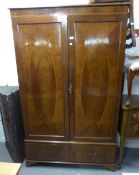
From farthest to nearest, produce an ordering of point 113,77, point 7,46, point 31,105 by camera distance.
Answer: point 7,46 → point 31,105 → point 113,77

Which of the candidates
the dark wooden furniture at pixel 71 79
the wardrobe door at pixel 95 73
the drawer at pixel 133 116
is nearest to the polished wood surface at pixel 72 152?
the dark wooden furniture at pixel 71 79

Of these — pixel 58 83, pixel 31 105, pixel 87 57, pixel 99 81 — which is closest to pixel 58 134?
pixel 31 105

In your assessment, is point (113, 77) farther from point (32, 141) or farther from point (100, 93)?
point (32, 141)

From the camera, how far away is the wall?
2254mm

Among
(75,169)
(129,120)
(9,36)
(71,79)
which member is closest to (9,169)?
(71,79)

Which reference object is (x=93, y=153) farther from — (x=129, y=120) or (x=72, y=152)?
(x=129, y=120)

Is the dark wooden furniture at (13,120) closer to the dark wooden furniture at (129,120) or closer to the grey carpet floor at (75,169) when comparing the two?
the grey carpet floor at (75,169)

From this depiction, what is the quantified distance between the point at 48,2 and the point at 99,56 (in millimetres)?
944

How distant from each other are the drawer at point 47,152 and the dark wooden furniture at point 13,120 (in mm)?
141

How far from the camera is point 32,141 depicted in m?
2.18

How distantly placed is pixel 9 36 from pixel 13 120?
0.98 metres

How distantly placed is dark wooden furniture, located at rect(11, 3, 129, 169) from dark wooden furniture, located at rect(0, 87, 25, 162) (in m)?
0.14

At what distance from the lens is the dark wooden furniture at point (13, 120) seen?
6.98 ft

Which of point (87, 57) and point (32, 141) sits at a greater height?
point (87, 57)
